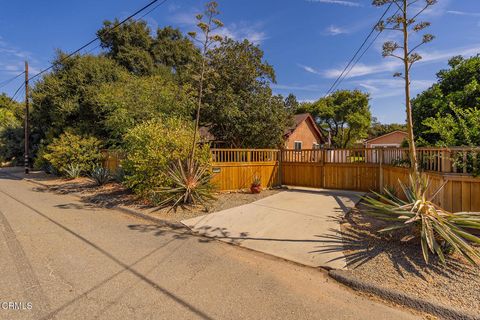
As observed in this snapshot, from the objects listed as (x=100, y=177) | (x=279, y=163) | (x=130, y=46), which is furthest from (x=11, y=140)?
(x=279, y=163)

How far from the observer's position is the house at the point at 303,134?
2156cm

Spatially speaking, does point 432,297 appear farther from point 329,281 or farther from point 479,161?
point 479,161

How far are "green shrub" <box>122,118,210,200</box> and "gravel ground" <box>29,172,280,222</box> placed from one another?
1.98 feet

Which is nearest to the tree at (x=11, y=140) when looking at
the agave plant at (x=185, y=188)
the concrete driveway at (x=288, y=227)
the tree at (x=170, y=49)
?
the tree at (x=170, y=49)

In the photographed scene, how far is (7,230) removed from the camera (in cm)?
600

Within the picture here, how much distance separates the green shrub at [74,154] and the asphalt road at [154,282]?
10841 millimetres

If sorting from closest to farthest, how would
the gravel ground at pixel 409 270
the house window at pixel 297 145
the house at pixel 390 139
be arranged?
the gravel ground at pixel 409 270
the house window at pixel 297 145
the house at pixel 390 139

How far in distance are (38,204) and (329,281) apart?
374 inches

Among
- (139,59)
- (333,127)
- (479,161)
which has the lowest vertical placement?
(479,161)

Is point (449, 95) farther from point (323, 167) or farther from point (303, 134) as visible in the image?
point (303, 134)

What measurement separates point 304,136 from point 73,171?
17322mm

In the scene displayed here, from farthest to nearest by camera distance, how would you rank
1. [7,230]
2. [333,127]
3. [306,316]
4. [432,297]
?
[333,127] → [7,230] → [432,297] → [306,316]

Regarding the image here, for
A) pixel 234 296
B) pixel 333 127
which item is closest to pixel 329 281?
pixel 234 296

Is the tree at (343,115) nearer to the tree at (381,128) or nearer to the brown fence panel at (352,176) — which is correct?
the brown fence panel at (352,176)
